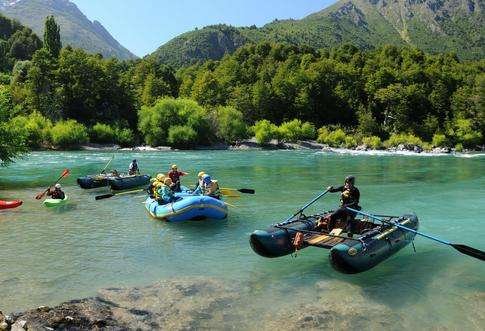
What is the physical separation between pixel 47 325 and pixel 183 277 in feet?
13.4

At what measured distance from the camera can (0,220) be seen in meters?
18.2

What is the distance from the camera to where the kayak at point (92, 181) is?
85.6 feet

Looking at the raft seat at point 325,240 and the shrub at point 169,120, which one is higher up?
the shrub at point 169,120

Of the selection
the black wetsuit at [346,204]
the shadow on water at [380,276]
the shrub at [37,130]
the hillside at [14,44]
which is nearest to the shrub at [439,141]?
the shrub at [37,130]

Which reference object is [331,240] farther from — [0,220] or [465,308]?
[0,220]

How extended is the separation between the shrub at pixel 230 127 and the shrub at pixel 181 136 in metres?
5.25

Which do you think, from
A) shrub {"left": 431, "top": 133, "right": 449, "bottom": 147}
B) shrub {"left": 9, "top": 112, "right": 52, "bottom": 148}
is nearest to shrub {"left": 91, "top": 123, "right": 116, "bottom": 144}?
shrub {"left": 9, "top": 112, "right": 52, "bottom": 148}

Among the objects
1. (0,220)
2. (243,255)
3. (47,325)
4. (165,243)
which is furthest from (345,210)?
(0,220)

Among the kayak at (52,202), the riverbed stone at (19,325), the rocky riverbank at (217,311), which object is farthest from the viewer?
the kayak at (52,202)

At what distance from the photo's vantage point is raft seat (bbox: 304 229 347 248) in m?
11.9

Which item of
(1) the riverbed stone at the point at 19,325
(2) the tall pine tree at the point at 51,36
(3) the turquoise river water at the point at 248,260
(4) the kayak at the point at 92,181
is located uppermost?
(2) the tall pine tree at the point at 51,36

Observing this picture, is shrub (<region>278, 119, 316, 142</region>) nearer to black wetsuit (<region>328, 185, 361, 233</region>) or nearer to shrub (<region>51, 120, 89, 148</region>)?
shrub (<region>51, 120, 89, 148</region>)

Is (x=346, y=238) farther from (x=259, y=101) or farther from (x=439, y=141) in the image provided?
(x=259, y=101)

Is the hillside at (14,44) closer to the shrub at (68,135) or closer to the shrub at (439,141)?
the shrub at (68,135)
